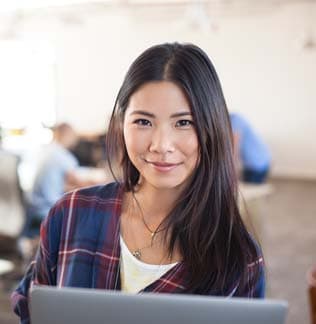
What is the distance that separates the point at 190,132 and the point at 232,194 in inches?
7.5

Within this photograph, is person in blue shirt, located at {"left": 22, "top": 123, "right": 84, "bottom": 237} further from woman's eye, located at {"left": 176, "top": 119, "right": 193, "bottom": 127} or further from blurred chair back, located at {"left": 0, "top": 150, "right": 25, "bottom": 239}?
woman's eye, located at {"left": 176, "top": 119, "right": 193, "bottom": 127}

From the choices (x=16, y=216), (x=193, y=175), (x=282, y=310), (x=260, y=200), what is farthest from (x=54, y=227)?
(x=260, y=200)

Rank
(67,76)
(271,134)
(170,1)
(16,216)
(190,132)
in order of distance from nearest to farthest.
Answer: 1. (190,132)
2. (16,216)
3. (170,1)
4. (271,134)
5. (67,76)

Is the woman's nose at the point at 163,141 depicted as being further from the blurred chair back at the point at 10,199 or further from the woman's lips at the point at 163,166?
→ the blurred chair back at the point at 10,199

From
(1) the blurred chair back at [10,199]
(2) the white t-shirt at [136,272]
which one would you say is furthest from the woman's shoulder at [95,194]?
(1) the blurred chair back at [10,199]

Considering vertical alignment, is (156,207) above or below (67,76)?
below

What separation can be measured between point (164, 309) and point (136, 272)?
39 centimetres

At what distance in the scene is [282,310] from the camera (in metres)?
0.76

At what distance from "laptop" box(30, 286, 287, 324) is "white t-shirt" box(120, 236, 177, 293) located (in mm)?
347

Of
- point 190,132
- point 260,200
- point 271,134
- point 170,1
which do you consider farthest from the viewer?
point 271,134

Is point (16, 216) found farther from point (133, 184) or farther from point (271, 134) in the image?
point (271, 134)

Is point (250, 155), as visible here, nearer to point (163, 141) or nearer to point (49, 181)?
point (49, 181)

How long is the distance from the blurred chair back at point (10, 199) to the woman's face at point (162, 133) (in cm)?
236

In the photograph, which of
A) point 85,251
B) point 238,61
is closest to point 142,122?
point 85,251
